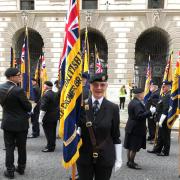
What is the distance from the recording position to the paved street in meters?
5.49

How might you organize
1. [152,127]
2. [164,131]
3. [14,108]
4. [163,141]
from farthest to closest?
1. [152,127]
2. [163,141]
3. [164,131]
4. [14,108]

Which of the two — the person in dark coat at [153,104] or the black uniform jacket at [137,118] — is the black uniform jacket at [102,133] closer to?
the black uniform jacket at [137,118]

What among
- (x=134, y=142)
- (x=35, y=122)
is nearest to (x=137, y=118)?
(x=134, y=142)

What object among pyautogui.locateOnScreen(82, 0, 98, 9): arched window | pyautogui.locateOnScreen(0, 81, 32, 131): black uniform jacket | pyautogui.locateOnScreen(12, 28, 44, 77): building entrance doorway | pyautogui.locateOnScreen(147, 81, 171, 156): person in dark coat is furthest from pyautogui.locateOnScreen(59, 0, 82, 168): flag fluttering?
pyautogui.locateOnScreen(12, 28, 44, 77): building entrance doorway

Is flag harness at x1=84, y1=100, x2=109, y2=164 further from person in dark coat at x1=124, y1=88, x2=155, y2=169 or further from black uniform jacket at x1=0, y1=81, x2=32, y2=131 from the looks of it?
person in dark coat at x1=124, y1=88, x2=155, y2=169

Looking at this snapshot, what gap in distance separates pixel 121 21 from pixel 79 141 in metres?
19.5

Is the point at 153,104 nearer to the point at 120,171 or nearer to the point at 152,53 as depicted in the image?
the point at 120,171

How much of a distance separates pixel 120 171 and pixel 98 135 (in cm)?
273

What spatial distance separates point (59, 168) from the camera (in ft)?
19.5

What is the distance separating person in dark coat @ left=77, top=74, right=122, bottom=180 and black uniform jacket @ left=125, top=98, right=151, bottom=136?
2543mm

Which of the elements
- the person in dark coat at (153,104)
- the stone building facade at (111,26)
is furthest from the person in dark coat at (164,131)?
the stone building facade at (111,26)

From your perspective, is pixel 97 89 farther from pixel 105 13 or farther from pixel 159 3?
pixel 159 3

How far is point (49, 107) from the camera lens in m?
7.29

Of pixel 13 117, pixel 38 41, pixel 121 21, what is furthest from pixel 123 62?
pixel 13 117
